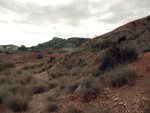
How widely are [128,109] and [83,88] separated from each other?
2131mm

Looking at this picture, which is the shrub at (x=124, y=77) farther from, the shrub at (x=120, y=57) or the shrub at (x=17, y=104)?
the shrub at (x=17, y=104)

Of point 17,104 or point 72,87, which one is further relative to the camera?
point 72,87

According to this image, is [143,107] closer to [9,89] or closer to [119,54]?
[119,54]

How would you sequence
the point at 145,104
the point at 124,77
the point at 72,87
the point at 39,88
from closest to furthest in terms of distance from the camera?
the point at 145,104
the point at 124,77
the point at 72,87
the point at 39,88

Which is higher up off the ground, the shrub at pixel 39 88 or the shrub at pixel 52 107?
the shrub at pixel 52 107

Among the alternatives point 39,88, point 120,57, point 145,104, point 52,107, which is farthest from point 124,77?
point 39,88

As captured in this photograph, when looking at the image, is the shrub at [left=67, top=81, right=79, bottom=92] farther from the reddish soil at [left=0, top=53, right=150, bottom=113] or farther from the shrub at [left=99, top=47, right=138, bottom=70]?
the shrub at [left=99, top=47, right=138, bottom=70]

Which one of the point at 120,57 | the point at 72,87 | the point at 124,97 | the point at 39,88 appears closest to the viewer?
the point at 124,97

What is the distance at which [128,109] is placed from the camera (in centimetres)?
325

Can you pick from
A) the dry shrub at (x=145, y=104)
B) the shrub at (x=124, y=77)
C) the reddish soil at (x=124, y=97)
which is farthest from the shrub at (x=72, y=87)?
the dry shrub at (x=145, y=104)

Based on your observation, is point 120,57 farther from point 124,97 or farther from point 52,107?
point 52,107

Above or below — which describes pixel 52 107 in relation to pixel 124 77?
below

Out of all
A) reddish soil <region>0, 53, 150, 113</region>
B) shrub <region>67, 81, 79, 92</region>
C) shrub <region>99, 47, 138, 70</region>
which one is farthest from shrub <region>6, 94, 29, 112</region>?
shrub <region>99, 47, 138, 70</region>

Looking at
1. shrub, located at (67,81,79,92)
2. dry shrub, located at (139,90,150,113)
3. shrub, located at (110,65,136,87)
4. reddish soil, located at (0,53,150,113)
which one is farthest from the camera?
shrub, located at (67,81,79,92)
